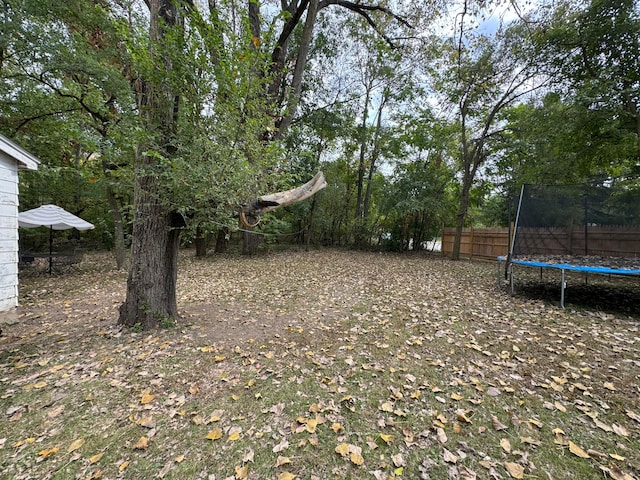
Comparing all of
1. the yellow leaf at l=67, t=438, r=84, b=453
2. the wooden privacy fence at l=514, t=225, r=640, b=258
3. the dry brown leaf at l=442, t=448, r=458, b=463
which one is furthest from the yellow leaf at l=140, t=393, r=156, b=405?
the wooden privacy fence at l=514, t=225, r=640, b=258

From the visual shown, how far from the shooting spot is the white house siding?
10.9 feet

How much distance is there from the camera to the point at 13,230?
3.47 m

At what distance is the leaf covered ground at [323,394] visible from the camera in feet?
5.21

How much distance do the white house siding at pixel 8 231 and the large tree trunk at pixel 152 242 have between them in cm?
155

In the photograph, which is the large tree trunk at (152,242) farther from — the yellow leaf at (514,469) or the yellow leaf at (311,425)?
the yellow leaf at (514,469)

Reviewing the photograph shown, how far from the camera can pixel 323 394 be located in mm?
2211

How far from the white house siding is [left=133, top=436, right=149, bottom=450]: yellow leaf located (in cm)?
334

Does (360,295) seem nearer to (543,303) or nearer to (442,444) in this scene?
(543,303)

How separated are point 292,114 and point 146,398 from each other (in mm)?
5940

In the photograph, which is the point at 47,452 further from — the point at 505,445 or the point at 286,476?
the point at 505,445

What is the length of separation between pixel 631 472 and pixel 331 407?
180 centimetres

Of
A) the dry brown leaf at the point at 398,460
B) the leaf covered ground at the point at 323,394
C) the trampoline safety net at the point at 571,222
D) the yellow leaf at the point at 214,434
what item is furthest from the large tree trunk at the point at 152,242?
the trampoline safety net at the point at 571,222

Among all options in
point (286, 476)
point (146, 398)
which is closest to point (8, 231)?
point (146, 398)

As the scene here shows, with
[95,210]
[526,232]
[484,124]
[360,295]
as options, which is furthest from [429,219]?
[95,210]
